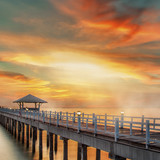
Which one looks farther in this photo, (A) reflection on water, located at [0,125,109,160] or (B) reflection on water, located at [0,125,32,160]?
(B) reflection on water, located at [0,125,32,160]

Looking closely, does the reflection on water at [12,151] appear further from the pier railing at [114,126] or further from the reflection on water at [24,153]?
the pier railing at [114,126]

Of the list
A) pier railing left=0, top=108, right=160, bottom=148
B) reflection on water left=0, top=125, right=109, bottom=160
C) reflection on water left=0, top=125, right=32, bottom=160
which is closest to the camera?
pier railing left=0, top=108, right=160, bottom=148

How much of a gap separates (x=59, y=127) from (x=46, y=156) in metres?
9.81

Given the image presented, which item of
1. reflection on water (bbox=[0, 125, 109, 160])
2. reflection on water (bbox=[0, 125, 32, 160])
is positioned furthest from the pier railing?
reflection on water (bbox=[0, 125, 32, 160])

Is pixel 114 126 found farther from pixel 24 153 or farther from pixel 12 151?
pixel 12 151

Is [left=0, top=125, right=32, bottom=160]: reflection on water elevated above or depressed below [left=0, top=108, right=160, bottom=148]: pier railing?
below

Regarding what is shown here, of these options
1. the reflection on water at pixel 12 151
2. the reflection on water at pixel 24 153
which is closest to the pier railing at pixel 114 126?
the reflection on water at pixel 24 153

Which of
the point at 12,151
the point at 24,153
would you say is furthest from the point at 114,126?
the point at 12,151

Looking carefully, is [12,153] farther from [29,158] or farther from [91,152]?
[91,152]

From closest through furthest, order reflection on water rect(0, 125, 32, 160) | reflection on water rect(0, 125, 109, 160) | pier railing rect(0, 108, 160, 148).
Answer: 1. pier railing rect(0, 108, 160, 148)
2. reflection on water rect(0, 125, 109, 160)
3. reflection on water rect(0, 125, 32, 160)

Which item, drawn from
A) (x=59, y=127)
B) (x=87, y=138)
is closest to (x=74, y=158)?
(x=59, y=127)

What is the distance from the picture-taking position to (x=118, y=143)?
12.8 m

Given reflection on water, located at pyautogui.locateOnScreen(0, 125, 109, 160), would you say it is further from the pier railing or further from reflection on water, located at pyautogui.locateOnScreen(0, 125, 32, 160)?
the pier railing

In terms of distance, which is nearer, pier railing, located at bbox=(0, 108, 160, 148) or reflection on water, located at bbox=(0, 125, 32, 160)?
pier railing, located at bbox=(0, 108, 160, 148)
